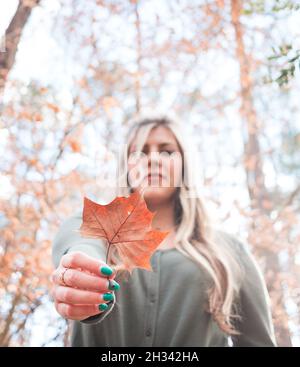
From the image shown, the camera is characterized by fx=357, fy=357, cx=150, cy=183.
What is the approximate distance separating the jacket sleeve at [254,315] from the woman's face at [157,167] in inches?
17.4

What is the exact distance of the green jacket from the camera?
1127mm

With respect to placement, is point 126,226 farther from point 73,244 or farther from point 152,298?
point 152,298

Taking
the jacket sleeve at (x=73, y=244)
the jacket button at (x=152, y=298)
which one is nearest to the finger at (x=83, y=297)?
the jacket sleeve at (x=73, y=244)

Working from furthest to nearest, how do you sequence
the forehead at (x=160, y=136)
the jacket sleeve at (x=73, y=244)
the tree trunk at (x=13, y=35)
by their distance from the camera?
the tree trunk at (x=13, y=35) < the forehead at (x=160, y=136) < the jacket sleeve at (x=73, y=244)

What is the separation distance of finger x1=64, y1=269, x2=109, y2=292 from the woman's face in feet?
2.27

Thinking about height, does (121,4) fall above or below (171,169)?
above

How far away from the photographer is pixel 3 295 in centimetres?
220

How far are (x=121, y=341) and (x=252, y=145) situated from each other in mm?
3572

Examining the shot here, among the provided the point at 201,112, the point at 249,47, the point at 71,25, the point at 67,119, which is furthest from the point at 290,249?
the point at 71,25

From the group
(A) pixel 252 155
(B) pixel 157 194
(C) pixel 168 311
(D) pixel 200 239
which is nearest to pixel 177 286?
(C) pixel 168 311

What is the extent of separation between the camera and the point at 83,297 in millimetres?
601

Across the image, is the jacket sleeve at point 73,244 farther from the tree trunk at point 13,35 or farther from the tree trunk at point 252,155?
the tree trunk at point 252,155

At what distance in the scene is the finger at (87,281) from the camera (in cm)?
58
